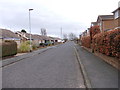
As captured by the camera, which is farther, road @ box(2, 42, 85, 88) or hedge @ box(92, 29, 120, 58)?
hedge @ box(92, 29, 120, 58)

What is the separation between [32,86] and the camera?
19.1ft

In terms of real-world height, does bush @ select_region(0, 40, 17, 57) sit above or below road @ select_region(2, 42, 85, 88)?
above

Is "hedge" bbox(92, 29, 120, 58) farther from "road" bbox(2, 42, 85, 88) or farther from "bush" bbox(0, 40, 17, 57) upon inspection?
"bush" bbox(0, 40, 17, 57)

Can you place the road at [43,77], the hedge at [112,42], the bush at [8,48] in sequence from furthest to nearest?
the bush at [8,48] → the hedge at [112,42] → the road at [43,77]

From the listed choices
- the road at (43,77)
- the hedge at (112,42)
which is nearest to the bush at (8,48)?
the road at (43,77)

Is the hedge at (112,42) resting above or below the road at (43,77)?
above

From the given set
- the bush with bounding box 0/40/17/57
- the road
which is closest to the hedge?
the road

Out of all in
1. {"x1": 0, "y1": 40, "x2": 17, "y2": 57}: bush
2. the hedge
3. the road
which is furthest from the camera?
{"x1": 0, "y1": 40, "x2": 17, "y2": 57}: bush

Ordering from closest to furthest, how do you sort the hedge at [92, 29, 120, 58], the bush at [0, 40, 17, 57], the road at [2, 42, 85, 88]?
the road at [2, 42, 85, 88], the hedge at [92, 29, 120, 58], the bush at [0, 40, 17, 57]

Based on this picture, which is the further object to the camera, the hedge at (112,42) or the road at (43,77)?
the hedge at (112,42)

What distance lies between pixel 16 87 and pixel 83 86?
2.51m

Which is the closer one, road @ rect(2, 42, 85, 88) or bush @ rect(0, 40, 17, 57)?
road @ rect(2, 42, 85, 88)

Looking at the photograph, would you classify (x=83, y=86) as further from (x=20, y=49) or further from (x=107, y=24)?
(x=107, y=24)

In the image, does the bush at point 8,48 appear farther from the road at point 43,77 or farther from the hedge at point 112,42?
the hedge at point 112,42
